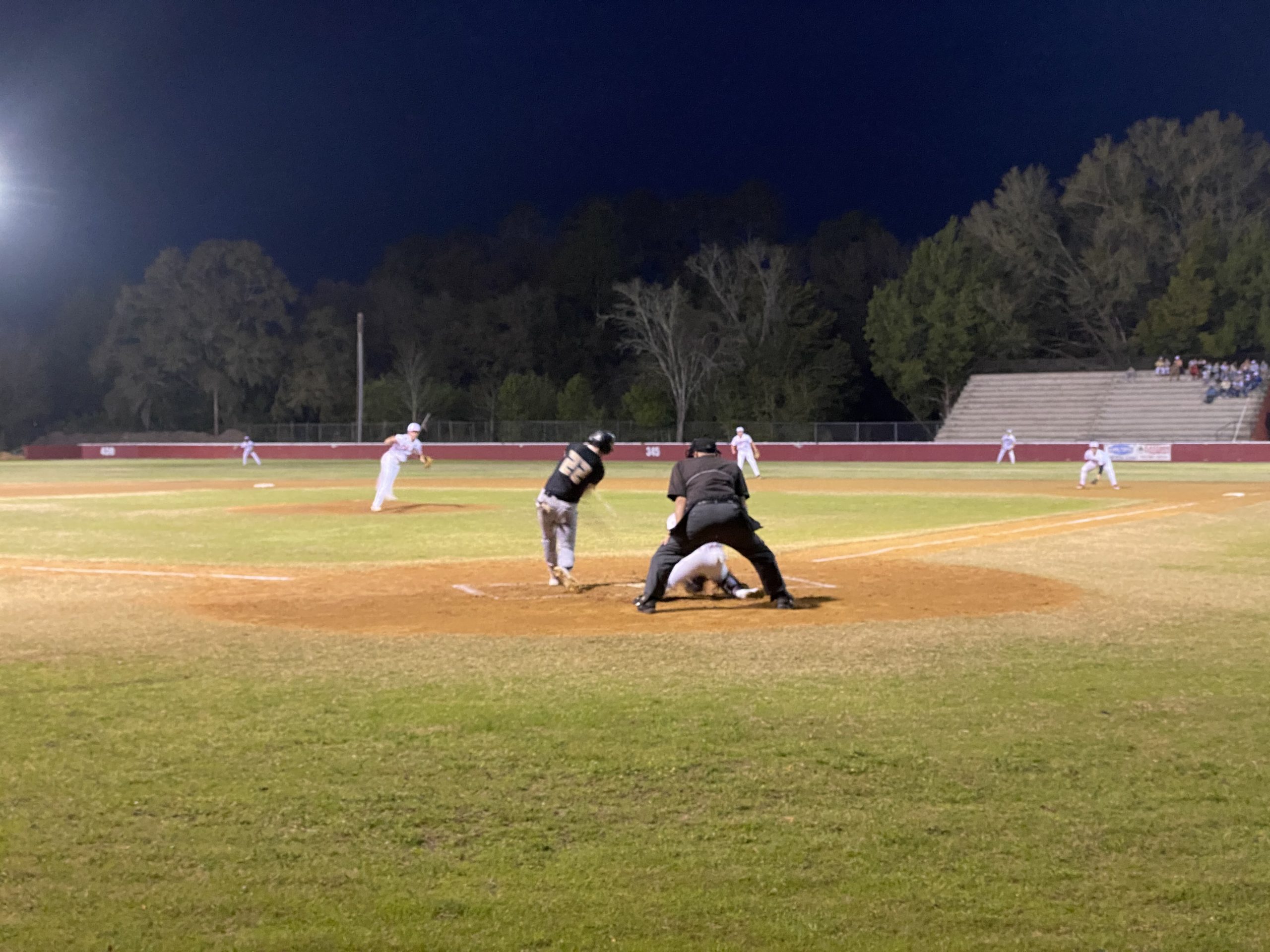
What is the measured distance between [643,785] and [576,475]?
22.7ft

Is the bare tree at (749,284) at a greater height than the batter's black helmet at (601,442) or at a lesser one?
greater

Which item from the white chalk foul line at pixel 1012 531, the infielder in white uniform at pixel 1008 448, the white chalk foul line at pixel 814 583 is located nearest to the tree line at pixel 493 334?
the infielder in white uniform at pixel 1008 448

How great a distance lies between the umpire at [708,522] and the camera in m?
10.9

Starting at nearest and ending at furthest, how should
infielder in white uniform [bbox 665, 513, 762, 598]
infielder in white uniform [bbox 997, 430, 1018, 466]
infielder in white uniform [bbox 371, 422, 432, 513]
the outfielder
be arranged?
infielder in white uniform [bbox 665, 513, 762, 598] < the outfielder < infielder in white uniform [bbox 371, 422, 432, 513] < infielder in white uniform [bbox 997, 430, 1018, 466]

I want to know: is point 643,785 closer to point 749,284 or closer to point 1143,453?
point 1143,453

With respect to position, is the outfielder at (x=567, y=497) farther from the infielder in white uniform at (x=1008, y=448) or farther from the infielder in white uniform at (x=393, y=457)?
the infielder in white uniform at (x=1008, y=448)

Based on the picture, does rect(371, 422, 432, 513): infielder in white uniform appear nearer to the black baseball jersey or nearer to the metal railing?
the black baseball jersey

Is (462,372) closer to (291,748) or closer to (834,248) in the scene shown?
(834,248)

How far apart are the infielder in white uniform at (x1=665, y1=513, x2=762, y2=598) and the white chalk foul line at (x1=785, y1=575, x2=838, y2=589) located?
1.11 metres

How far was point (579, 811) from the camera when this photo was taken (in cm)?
523

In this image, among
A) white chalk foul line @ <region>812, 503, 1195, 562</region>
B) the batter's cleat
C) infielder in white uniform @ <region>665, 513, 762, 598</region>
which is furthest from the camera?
white chalk foul line @ <region>812, 503, 1195, 562</region>

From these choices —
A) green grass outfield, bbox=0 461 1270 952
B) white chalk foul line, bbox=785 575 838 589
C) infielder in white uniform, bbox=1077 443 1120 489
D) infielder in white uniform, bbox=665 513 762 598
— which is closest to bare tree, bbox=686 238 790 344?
infielder in white uniform, bbox=1077 443 1120 489

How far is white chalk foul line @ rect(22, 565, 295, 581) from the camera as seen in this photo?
14180mm

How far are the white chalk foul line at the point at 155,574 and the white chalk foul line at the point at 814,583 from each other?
6.06 metres
